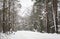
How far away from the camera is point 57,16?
3531 mm

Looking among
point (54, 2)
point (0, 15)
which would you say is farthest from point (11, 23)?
point (54, 2)

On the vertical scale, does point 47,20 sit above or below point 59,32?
above

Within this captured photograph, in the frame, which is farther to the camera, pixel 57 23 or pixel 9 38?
pixel 57 23

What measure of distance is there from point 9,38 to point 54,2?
168 cm

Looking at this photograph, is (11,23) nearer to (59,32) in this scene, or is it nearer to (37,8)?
(59,32)

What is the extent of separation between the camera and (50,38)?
296cm

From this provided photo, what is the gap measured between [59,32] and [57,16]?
1.59ft

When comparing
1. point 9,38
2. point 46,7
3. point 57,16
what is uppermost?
point 46,7

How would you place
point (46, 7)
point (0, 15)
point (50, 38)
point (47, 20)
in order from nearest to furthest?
1. point (50, 38)
2. point (0, 15)
3. point (46, 7)
4. point (47, 20)

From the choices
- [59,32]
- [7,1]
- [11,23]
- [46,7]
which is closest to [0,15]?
[11,23]

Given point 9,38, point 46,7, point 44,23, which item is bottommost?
point 9,38

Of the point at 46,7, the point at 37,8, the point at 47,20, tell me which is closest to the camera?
the point at 46,7

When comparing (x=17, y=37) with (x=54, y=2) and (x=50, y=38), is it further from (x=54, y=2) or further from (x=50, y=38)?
(x=54, y=2)

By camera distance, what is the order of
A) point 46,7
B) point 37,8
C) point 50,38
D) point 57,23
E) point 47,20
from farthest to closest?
point 37,8 < point 47,20 < point 46,7 < point 57,23 < point 50,38
